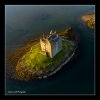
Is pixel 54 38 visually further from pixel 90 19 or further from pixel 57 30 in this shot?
pixel 90 19

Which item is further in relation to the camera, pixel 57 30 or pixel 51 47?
pixel 57 30

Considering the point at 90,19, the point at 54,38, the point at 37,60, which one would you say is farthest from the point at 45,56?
the point at 90,19

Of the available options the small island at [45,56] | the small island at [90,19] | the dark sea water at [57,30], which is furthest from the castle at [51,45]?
the small island at [90,19]

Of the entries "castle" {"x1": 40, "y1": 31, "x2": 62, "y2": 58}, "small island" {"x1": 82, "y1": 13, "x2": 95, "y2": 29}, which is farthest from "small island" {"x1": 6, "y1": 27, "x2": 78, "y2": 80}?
"small island" {"x1": 82, "y1": 13, "x2": 95, "y2": 29}

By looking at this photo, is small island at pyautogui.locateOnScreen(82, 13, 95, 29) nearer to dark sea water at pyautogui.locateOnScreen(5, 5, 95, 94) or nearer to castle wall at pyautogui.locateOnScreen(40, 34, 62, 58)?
dark sea water at pyautogui.locateOnScreen(5, 5, 95, 94)

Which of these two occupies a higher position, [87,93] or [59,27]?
[59,27]
